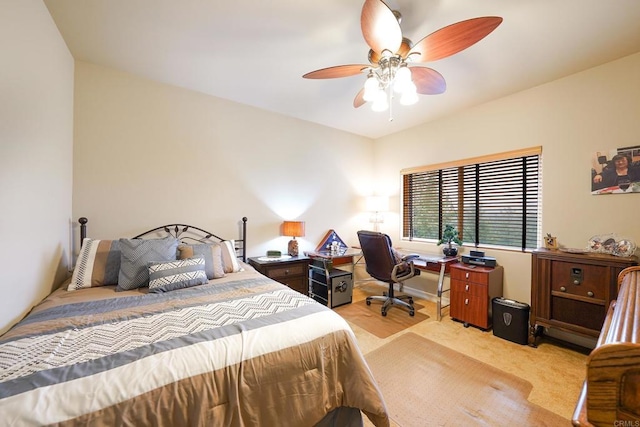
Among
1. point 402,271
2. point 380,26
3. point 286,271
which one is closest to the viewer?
point 380,26

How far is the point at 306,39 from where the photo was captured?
1957 millimetres

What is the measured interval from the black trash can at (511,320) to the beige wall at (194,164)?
2.29 m

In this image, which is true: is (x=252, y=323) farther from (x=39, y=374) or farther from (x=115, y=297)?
(x=115, y=297)

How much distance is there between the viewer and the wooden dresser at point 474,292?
2.69m

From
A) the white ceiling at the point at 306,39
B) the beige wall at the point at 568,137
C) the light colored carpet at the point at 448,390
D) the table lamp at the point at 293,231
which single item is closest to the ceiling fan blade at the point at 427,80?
the white ceiling at the point at 306,39

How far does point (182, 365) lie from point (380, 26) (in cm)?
195

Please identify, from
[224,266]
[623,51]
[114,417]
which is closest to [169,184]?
[224,266]

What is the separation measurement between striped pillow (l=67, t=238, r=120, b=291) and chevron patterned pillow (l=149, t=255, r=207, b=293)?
1.21ft

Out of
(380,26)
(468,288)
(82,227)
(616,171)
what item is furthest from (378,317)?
(82,227)

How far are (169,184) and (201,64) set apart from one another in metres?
1.26

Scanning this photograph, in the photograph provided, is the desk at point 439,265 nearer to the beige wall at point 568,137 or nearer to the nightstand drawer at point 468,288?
the nightstand drawer at point 468,288

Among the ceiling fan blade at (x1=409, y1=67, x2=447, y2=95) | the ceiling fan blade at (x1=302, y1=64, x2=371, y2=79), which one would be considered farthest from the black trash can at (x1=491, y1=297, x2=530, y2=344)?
the ceiling fan blade at (x1=302, y1=64, x2=371, y2=79)

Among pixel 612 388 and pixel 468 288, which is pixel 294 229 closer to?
pixel 468 288

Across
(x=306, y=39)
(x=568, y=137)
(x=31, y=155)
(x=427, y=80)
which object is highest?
(x=306, y=39)
